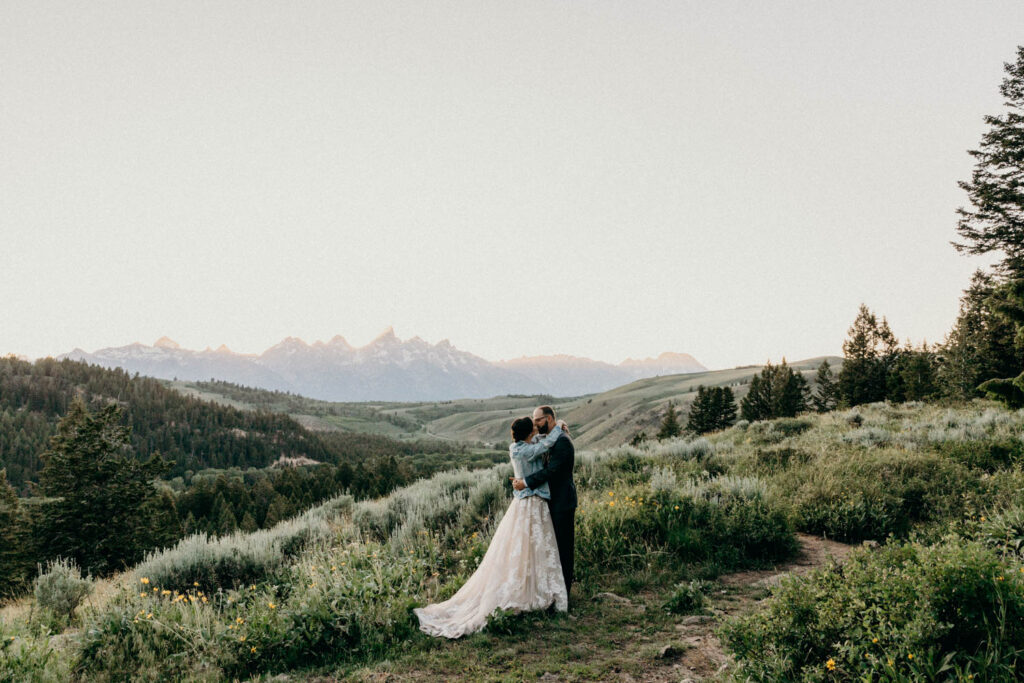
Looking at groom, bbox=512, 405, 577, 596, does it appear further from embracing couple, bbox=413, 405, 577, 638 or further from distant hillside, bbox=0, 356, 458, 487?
distant hillside, bbox=0, 356, 458, 487

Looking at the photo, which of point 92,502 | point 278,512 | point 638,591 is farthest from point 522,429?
point 278,512

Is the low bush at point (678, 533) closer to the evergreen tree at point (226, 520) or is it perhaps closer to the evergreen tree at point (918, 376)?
the evergreen tree at point (226, 520)

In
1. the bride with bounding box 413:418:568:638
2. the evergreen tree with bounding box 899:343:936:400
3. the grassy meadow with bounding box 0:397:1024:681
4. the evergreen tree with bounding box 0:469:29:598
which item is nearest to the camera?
the grassy meadow with bounding box 0:397:1024:681

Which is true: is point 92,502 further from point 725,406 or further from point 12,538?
point 725,406

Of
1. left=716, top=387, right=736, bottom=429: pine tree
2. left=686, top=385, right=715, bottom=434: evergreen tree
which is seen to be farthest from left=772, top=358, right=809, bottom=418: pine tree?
left=686, top=385, right=715, bottom=434: evergreen tree

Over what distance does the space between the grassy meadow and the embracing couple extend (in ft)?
0.86

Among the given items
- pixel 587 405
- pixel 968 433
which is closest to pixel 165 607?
pixel 968 433

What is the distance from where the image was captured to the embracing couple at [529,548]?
6.36m

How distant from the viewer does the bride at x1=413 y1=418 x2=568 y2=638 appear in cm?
633

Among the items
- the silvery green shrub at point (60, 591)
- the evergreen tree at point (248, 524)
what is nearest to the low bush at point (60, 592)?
the silvery green shrub at point (60, 591)

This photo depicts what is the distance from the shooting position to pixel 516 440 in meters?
7.02

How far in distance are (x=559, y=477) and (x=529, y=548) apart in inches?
36.8

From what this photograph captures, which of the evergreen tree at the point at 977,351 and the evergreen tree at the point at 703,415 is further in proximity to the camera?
the evergreen tree at the point at 703,415

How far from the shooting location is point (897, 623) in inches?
141
